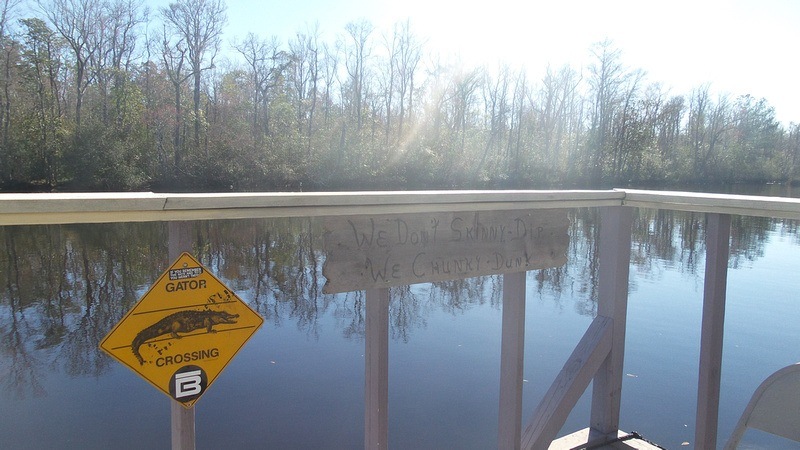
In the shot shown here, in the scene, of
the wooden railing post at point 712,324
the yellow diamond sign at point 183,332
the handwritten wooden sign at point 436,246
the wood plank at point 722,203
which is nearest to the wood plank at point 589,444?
the wooden railing post at point 712,324

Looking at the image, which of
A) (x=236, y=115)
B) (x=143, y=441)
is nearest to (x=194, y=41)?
(x=236, y=115)

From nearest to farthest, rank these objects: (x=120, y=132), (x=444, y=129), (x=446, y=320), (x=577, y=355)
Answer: (x=577, y=355), (x=446, y=320), (x=120, y=132), (x=444, y=129)

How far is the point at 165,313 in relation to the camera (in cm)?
132

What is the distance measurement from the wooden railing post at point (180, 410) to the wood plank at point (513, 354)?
0.98 m

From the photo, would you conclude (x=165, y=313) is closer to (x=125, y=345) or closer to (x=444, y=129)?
(x=125, y=345)

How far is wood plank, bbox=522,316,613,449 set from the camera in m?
2.13

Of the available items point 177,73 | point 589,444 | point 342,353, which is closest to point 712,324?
point 589,444

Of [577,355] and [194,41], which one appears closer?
[577,355]

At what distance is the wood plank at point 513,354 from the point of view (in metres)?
1.93

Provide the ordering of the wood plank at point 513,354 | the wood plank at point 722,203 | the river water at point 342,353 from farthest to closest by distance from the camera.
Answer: the river water at point 342,353 → the wood plank at point 513,354 → the wood plank at point 722,203

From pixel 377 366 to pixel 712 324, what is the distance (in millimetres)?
1208

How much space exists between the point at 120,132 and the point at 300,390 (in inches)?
942

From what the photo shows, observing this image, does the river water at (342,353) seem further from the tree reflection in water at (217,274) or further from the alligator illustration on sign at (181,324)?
the alligator illustration on sign at (181,324)

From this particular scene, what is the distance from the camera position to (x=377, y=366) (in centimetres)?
165
